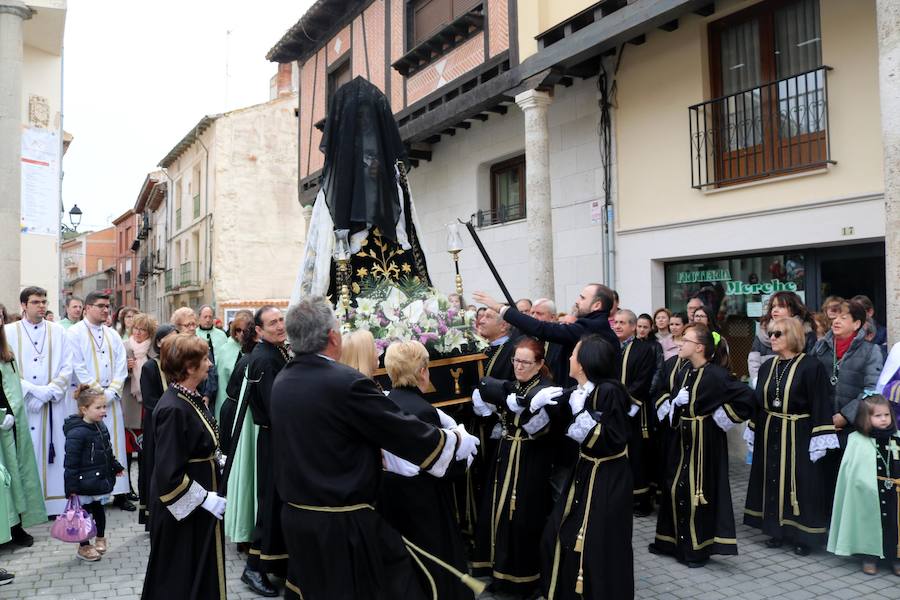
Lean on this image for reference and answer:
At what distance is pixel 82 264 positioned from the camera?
65.4 metres

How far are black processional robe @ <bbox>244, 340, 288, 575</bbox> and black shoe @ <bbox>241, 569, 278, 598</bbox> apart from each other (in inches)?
2.1

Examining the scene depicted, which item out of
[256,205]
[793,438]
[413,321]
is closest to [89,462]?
[413,321]

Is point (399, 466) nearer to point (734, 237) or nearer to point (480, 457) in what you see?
point (480, 457)

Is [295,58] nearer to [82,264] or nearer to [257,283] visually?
[257,283]

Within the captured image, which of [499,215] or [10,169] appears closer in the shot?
[10,169]

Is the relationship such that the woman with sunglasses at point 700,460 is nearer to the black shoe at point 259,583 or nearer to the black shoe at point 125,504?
the black shoe at point 259,583

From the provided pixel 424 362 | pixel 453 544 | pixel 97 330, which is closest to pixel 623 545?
pixel 453 544

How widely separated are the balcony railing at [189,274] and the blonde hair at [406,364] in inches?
1155

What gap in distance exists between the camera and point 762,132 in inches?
350

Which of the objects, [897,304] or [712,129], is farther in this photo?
[712,129]

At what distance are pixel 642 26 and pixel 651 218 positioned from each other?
2660 millimetres

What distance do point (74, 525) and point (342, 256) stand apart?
2869mm

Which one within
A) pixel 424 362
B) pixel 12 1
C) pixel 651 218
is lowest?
pixel 424 362

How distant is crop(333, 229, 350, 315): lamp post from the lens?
5480mm
